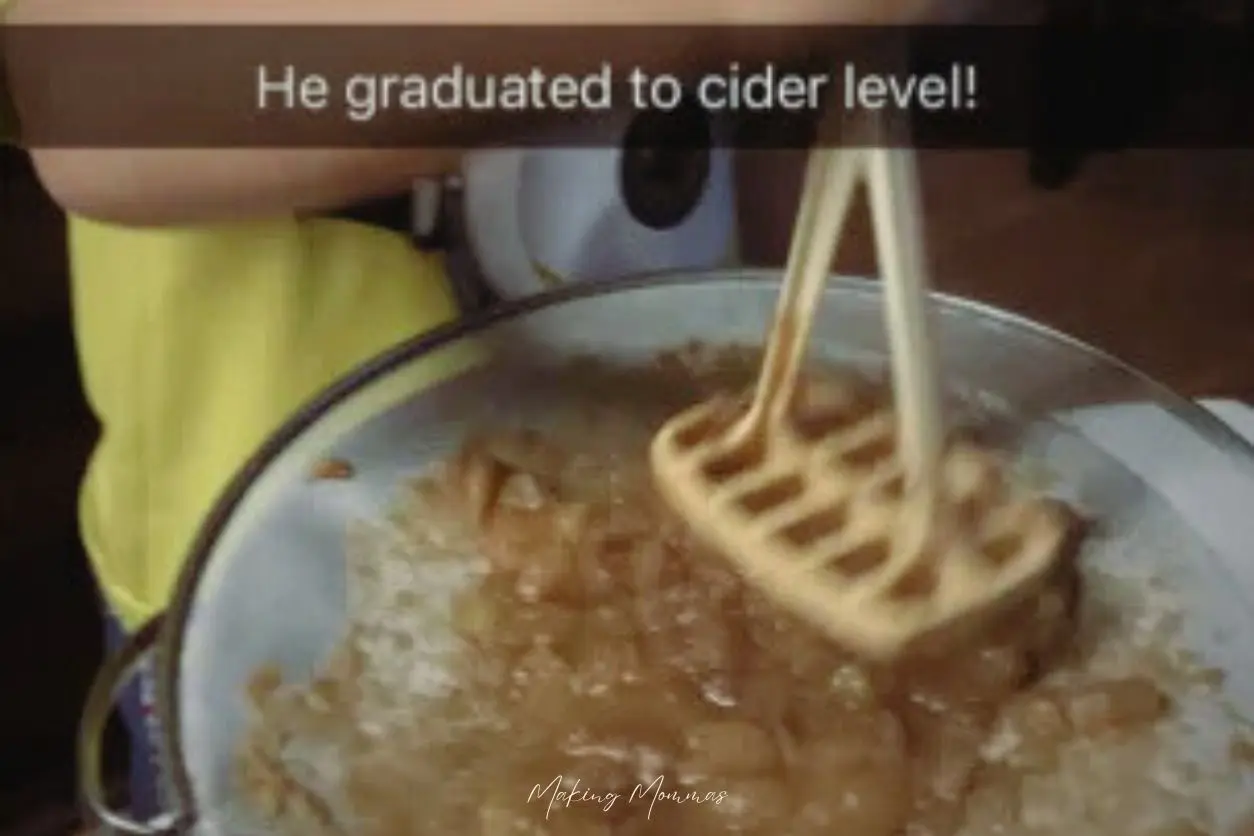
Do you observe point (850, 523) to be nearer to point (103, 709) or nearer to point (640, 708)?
point (640, 708)

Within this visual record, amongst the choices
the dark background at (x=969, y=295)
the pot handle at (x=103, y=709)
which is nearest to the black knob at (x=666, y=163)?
the dark background at (x=969, y=295)

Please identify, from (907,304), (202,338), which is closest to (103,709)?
(202,338)

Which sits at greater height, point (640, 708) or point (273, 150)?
point (273, 150)

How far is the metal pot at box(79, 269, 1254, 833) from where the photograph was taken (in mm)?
411

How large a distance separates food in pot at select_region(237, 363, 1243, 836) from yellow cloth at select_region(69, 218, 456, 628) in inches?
1.5

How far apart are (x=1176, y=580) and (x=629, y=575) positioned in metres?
0.12

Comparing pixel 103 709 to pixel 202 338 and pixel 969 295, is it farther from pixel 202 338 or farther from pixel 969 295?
pixel 969 295

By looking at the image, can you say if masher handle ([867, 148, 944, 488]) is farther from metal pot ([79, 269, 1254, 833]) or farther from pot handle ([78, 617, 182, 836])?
pot handle ([78, 617, 182, 836])

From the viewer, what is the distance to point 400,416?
17.1 inches

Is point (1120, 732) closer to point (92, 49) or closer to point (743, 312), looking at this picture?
point (743, 312)

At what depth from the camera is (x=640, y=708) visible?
1.33 feet

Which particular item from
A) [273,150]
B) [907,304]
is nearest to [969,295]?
[907,304]

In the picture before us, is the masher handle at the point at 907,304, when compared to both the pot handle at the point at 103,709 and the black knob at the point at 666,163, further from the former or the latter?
the pot handle at the point at 103,709

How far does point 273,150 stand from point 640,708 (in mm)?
128
